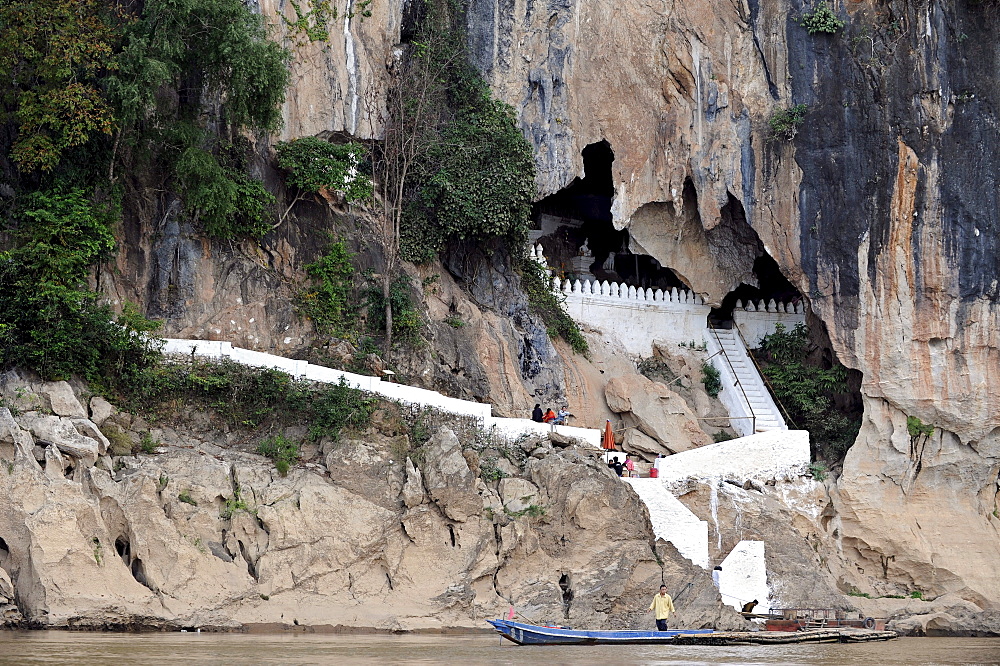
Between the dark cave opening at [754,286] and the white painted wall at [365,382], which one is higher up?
the dark cave opening at [754,286]

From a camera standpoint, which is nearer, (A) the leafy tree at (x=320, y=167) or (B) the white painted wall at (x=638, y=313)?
(A) the leafy tree at (x=320, y=167)

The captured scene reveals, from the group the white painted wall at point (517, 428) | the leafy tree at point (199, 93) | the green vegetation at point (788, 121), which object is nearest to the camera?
A: the leafy tree at point (199, 93)

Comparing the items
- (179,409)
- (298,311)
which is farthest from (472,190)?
(179,409)

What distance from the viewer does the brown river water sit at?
17.8 metres

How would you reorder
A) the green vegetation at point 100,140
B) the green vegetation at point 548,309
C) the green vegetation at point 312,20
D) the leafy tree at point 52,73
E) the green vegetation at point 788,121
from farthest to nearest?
the green vegetation at point 788,121, the green vegetation at point 548,309, the green vegetation at point 312,20, the leafy tree at point 52,73, the green vegetation at point 100,140

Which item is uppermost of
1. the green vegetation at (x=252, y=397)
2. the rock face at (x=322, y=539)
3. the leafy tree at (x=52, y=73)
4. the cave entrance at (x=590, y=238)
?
the leafy tree at (x=52, y=73)

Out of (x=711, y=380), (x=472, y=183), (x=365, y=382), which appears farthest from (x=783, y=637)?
(x=472, y=183)

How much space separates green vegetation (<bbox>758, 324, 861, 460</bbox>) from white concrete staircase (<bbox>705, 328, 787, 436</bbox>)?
34cm

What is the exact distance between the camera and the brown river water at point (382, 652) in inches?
703

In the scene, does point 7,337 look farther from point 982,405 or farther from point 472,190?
point 982,405

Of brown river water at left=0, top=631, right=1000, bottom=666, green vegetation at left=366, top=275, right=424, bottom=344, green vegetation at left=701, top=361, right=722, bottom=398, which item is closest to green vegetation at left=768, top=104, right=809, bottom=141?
green vegetation at left=701, top=361, right=722, bottom=398

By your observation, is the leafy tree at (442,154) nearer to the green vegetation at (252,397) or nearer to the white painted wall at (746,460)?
the green vegetation at (252,397)

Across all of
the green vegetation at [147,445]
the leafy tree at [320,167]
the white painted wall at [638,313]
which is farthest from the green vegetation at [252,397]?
the white painted wall at [638,313]

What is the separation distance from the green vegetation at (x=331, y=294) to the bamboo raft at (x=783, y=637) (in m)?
9.77
